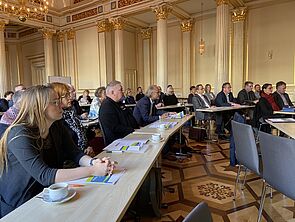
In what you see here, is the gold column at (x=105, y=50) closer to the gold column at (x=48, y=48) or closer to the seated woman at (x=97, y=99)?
the gold column at (x=48, y=48)

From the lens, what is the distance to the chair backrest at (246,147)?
90.9 inches

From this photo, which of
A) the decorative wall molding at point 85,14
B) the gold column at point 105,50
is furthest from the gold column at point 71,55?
the gold column at point 105,50

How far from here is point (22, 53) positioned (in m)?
13.5

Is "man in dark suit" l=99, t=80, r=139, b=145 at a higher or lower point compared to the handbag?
higher

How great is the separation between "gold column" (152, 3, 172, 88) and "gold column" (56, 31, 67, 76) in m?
5.26

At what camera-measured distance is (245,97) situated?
24.9ft

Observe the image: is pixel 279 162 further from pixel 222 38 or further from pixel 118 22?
pixel 118 22

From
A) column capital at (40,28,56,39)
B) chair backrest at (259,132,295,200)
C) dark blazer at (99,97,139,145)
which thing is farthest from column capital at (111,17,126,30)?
chair backrest at (259,132,295,200)

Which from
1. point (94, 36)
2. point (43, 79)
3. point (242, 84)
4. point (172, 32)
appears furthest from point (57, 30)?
point (242, 84)

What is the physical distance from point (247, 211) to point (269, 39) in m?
8.18

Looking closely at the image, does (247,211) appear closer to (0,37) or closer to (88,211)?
(88,211)

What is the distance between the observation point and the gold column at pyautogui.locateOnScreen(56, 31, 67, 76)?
11.5 m

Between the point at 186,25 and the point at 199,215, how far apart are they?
1065 cm

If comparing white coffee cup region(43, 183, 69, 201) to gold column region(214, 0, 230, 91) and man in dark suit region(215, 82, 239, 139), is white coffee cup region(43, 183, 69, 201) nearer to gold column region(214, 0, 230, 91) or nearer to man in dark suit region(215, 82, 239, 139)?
man in dark suit region(215, 82, 239, 139)
